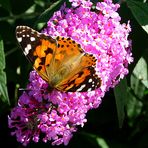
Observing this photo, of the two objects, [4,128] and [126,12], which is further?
[4,128]

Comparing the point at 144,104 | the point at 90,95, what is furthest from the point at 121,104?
the point at 144,104

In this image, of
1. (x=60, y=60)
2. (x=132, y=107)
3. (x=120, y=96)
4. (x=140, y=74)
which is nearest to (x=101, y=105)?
(x=132, y=107)

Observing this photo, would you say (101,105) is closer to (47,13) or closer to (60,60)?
(47,13)

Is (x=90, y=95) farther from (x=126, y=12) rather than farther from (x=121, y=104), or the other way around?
(x=126, y=12)

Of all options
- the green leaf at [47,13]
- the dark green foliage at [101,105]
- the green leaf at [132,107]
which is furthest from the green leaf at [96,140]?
the green leaf at [47,13]

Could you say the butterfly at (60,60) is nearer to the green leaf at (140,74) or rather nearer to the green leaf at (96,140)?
the green leaf at (140,74)

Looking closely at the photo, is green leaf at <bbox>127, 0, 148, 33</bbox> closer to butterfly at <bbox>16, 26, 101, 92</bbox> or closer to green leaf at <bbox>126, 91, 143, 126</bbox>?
butterfly at <bbox>16, 26, 101, 92</bbox>
